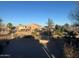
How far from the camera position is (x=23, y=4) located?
6863 mm

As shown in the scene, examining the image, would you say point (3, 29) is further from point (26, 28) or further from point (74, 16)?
point (74, 16)

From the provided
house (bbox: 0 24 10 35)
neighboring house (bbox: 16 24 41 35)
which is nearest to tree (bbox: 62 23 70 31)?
neighboring house (bbox: 16 24 41 35)

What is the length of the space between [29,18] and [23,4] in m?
0.24

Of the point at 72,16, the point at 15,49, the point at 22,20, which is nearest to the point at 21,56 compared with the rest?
the point at 15,49

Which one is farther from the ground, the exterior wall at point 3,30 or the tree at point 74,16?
the tree at point 74,16

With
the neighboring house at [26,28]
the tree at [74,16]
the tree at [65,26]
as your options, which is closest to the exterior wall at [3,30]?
the neighboring house at [26,28]

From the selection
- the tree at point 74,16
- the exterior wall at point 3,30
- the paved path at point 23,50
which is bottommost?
the paved path at point 23,50

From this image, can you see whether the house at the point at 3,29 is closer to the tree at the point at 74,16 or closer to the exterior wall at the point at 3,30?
the exterior wall at the point at 3,30

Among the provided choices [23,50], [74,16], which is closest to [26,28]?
[23,50]

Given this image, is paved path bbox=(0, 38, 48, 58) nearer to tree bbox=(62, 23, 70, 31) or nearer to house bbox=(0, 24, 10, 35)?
house bbox=(0, 24, 10, 35)

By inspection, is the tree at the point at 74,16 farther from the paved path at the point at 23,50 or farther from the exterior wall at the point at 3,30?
the exterior wall at the point at 3,30

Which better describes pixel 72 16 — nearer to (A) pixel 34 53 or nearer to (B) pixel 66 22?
(B) pixel 66 22

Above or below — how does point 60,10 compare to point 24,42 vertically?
above

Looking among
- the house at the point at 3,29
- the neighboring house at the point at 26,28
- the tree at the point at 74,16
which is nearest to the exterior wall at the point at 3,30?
the house at the point at 3,29
